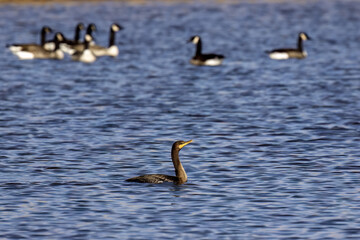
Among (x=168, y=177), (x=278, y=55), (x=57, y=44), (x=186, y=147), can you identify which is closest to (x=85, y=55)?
(x=57, y=44)

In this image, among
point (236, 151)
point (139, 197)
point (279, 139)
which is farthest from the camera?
point (279, 139)

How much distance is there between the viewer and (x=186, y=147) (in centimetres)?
1964

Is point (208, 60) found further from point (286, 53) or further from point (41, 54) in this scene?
point (41, 54)

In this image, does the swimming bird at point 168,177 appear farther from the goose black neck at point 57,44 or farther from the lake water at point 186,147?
the goose black neck at point 57,44

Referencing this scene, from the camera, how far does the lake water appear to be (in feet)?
43.0

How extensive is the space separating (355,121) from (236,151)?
16.8 feet

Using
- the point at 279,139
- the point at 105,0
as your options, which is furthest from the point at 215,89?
the point at 105,0

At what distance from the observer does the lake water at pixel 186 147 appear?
516 inches

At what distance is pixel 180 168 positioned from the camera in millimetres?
15625

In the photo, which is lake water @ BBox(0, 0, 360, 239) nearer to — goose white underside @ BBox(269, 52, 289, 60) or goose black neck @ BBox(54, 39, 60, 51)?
goose white underside @ BBox(269, 52, 289, 60)

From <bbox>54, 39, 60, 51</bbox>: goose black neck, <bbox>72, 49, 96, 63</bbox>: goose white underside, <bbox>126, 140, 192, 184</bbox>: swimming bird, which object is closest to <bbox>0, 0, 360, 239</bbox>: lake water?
<bbox>126, 140, 192, 184</bbox>: swimming bird

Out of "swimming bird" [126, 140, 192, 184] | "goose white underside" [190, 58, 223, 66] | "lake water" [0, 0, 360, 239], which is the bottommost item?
"lake water" [0, 0, 360, 239]

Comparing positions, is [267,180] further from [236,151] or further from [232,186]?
[236,151]

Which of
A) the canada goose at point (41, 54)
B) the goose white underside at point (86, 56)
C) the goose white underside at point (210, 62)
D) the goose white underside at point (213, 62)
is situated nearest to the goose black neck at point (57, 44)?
the canada goose at point (41, 54)
